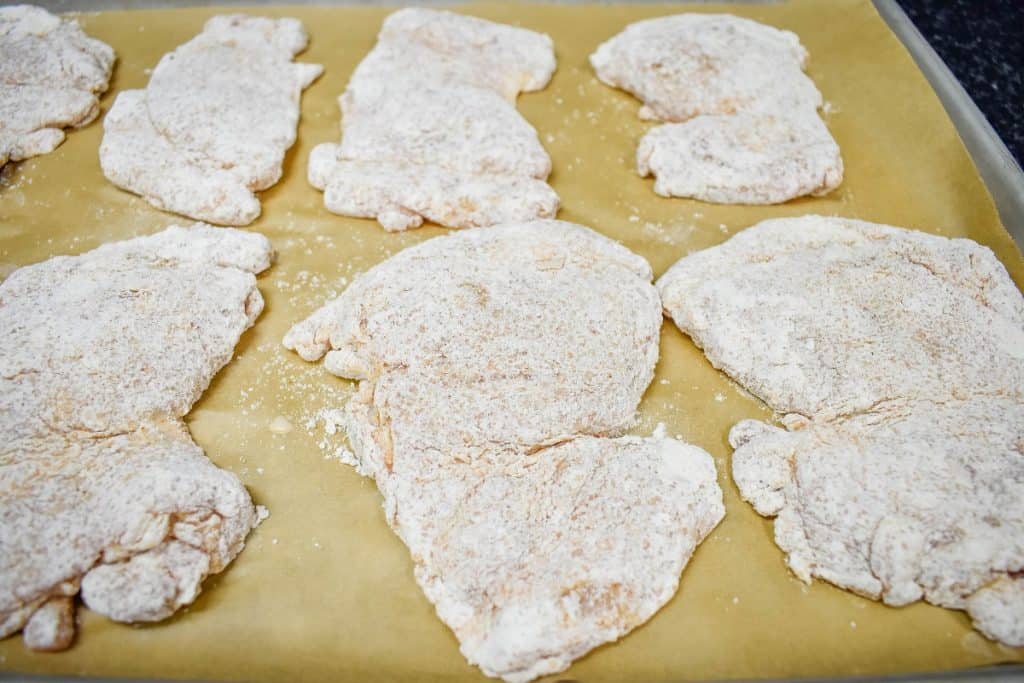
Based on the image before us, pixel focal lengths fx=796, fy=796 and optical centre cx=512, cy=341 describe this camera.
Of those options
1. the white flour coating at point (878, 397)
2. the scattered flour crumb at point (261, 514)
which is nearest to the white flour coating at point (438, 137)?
the white flour coating at point (878, 397)

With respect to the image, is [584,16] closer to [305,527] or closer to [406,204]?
[406,204]

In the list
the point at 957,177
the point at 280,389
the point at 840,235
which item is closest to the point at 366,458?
the point at 280,389

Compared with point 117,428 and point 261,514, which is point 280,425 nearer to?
point 261,514

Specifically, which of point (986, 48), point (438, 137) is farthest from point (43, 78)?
point (986, 48)

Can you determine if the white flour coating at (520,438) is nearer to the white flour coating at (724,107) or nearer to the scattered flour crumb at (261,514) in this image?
the scattered flour crumb at (261,514)

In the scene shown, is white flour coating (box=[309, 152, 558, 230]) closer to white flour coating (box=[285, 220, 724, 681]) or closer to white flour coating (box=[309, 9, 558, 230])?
white flour coating (box=[309, 9, 558, 230])

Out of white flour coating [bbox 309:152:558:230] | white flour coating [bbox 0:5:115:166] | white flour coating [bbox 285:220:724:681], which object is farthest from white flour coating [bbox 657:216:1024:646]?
white flour coating [bbox 0:5:115:166]

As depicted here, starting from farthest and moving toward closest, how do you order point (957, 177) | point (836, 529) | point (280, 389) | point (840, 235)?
point (957, 177) → point (840, 235) → point (280, 389) → point (836, 529)
